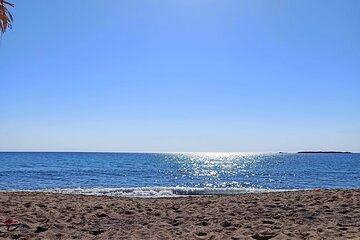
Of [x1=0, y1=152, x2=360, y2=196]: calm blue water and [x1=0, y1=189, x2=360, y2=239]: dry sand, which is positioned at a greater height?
[x1=0, y1=189, x2=360, y2=239]: dry sand

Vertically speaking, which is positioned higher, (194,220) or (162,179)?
(194,220)

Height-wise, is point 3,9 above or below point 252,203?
above

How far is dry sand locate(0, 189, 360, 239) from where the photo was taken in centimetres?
695

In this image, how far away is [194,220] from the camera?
8602 mm

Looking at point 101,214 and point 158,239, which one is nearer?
point 158,239

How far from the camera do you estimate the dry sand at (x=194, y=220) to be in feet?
22.8

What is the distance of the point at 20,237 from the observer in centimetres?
683

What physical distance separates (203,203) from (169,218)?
288 centimetres

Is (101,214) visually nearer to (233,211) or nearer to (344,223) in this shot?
(233,211)

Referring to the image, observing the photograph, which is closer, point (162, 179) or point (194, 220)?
point (194, 220)

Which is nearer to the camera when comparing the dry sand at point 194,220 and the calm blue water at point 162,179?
the dry sand at point 194,220

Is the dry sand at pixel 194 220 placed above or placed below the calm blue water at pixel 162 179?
above

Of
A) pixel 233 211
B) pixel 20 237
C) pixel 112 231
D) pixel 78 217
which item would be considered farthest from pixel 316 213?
pixel 20 237

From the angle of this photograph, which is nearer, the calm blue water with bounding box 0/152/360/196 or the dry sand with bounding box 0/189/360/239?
the dry sand with bounding box 0/189/360/239
